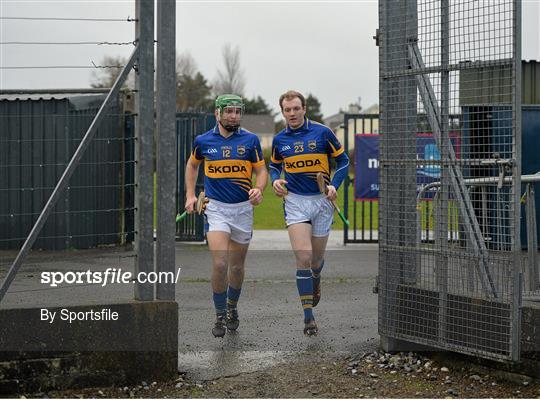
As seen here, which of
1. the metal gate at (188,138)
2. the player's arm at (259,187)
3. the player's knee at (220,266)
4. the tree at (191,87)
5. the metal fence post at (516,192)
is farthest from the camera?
the tree at (191,87)

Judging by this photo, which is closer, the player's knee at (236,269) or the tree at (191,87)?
the player's knee at (236,269)

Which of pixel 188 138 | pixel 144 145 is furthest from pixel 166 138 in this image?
pixel 188 138

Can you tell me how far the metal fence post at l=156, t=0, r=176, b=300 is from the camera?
6.67 m

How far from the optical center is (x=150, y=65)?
6688 millimetres

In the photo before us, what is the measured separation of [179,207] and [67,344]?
34.5 ft

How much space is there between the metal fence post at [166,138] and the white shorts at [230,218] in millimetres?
1710

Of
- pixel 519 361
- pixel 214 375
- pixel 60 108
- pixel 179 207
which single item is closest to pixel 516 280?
pixel 519 361

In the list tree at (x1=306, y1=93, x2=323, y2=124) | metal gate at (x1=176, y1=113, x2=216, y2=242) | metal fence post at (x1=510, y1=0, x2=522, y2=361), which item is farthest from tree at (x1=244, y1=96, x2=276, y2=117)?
metal fence post at (x1=510, y1=0, x2=522, y2=361)

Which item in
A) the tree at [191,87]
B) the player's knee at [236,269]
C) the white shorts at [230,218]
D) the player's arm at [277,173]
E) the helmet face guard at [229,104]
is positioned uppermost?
the tree at [191,87]

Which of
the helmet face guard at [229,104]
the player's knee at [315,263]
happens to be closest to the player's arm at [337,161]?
the player's knee at [315,263]

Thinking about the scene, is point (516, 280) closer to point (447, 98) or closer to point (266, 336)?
point (447, 98)

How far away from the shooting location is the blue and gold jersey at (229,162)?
8.53m

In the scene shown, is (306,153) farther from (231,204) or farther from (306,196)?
(231,204)

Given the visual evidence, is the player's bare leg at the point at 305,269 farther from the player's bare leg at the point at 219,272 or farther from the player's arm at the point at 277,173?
the player's bare leg at the point at 219,272
